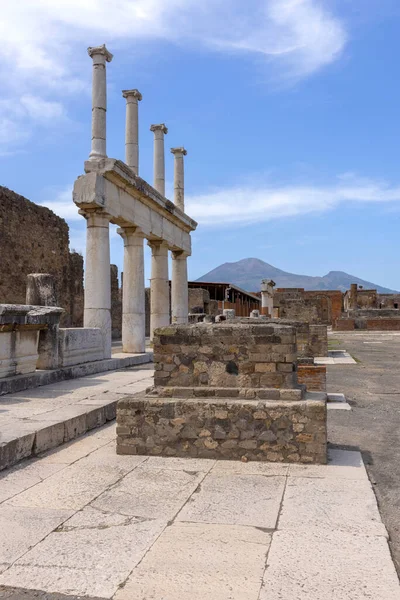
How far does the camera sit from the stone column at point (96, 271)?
10906 mm

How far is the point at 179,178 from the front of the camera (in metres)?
16.9

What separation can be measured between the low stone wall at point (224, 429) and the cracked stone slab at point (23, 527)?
140 cm

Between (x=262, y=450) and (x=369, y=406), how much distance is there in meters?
3.82

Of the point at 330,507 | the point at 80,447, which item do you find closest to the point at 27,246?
the point at 80,447

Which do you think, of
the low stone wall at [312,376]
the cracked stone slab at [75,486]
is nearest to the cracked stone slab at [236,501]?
the cracked stone slab at [75,486]

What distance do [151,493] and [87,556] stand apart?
97cm

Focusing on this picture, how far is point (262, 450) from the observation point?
4.47 m

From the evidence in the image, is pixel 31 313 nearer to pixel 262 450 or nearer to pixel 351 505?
pixel 262 450

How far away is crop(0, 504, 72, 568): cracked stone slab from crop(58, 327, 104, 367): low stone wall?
5.37 meters

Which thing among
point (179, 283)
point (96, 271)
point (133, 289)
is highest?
point (179, 283)

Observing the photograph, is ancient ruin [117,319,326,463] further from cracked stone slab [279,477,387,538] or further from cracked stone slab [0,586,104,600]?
cracked stone slab [0,586,104,600]

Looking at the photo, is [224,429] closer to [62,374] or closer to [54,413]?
[54,413]

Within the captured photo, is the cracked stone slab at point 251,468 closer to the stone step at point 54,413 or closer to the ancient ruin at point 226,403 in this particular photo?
the ancient ruin at point 226,403

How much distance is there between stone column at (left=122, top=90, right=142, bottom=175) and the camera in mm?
13141
